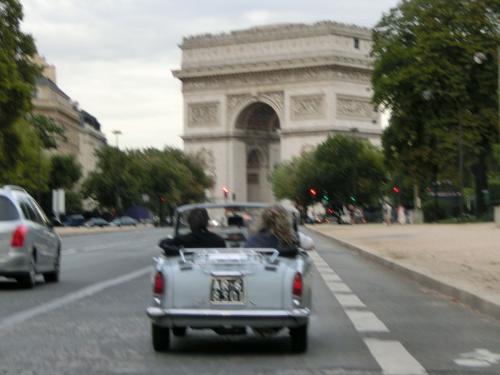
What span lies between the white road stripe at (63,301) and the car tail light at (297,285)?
3.68 meters

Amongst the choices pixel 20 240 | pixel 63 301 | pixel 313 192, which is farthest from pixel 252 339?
pixel 313 192

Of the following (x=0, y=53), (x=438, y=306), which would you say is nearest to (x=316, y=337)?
(x=438, y=306)

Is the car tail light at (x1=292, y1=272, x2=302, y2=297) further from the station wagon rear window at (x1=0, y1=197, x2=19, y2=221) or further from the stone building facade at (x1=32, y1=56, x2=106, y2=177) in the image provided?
the stone building facade at (x1=32, y1=56, x2=106, y2=177)

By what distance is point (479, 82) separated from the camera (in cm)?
6806

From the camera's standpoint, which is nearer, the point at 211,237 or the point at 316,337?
the point at 211,237

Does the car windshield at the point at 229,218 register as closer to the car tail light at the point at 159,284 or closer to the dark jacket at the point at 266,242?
the dark jacket at the point at 266,242

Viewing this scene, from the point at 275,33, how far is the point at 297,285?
119 m

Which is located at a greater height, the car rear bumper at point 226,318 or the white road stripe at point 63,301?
the car rear bumper at point 226,318

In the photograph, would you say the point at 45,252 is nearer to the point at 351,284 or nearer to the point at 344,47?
the point at 351,284

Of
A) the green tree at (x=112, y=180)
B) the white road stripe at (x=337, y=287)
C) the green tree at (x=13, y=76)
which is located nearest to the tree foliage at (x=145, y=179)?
the green tree at (x=112, y=180)

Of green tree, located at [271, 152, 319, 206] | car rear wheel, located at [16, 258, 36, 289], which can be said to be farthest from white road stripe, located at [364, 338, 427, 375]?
Result: green tree, located at [271, 152, 319, 206]

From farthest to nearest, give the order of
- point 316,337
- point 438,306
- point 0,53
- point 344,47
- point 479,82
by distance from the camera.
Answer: point 344,47 → point 479,82 → point 0,53 → point 438,306 → point 316,337

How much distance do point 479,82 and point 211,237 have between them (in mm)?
58314

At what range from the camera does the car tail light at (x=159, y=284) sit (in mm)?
10289
